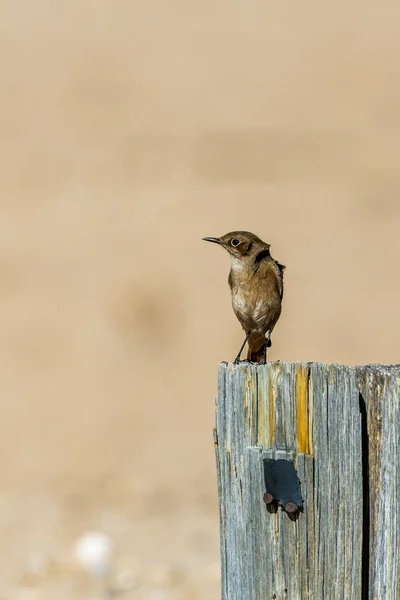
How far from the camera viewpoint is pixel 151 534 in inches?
330

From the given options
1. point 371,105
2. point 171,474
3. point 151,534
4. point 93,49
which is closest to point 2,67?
point 93,49

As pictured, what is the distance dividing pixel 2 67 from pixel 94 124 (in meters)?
3.21

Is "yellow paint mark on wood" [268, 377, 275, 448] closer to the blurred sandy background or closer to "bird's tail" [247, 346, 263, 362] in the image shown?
"bird's tail" [247, 346, 263, 362]

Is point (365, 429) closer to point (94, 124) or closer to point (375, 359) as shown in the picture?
point (375, 359)

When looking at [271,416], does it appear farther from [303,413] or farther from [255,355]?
[255,355]

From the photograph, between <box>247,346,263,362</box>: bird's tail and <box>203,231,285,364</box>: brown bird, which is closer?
<box>203,231,285,364</box>: brown bird

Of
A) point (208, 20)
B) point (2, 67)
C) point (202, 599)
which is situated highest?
point (208, 20)

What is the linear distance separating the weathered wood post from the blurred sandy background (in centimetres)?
413

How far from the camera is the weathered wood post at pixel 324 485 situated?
315cm

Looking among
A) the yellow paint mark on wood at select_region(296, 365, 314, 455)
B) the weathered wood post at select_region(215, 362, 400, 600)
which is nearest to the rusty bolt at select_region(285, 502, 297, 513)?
the weathered wood post at select_region(215, 362, 400, 600)

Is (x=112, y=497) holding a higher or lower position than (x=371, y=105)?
lower

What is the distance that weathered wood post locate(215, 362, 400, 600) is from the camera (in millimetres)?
3154

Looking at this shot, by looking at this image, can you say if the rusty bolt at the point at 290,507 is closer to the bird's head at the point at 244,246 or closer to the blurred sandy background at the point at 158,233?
the bird's head at the point at 244,246

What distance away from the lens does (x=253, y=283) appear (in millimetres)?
6832
